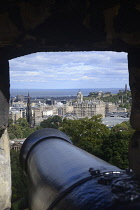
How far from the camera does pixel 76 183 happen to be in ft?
4.68

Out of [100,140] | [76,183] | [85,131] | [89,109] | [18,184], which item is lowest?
[18,184]

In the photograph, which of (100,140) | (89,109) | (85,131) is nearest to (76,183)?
(100,140)

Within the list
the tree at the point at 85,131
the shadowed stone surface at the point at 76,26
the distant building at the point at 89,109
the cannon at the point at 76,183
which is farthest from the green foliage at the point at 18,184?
the distant building at the point at 89,109

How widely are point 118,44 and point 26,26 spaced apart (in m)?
0.56

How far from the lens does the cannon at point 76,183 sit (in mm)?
1192

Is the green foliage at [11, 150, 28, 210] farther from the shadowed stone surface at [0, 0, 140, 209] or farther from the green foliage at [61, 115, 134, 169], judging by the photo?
the shadowed stone surface at [0, 0, 140, 209]

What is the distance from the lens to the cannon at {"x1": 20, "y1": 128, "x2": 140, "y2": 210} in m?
1.19

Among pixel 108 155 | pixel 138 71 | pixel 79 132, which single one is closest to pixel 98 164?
pixel 138 71

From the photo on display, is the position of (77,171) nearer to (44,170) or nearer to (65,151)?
(44,170)

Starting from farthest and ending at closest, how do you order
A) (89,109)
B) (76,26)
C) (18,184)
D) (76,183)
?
(89,109) < (18,184) < (76,26) < (76,183)

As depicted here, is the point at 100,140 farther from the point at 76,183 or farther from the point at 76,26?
the point at 76,183

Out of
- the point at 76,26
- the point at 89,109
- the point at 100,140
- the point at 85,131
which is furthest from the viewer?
the point at 89,109

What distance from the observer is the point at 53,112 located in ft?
279

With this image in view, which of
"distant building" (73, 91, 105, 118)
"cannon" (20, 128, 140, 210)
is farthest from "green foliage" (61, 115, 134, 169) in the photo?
"distant building" (73, 91, 105, 118)
